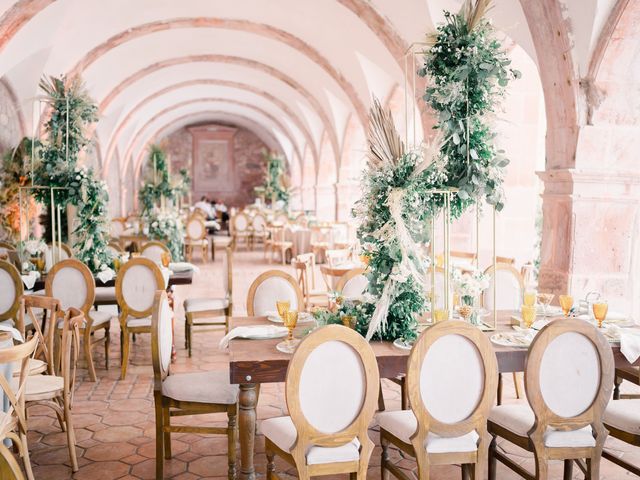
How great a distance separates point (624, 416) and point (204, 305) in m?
3.78

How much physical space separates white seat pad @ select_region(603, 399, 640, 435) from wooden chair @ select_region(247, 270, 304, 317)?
2.06m

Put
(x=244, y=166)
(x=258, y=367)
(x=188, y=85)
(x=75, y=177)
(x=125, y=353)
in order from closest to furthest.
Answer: (x=258, y=367) → (x=125, y=353) → (x=75, y=177) → (x=188, y=85) → (x=244, y=166)

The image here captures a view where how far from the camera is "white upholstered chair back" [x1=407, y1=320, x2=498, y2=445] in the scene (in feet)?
8.45

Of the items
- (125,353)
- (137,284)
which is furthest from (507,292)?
(125,353)

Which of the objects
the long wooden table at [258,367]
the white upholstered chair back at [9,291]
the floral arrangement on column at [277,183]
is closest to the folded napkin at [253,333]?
the long wooden table at [258,367]

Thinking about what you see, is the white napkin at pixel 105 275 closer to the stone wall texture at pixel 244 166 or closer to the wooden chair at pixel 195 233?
the wooden chair at pixel 195 233

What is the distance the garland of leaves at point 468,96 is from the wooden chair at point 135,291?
279 cm

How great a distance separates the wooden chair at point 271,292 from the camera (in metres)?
4.30

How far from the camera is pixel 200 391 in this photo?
3.20 m

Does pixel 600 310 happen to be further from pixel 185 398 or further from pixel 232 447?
pixel 185 398

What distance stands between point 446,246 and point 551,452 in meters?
1.23

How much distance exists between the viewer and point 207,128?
23938 millimetres

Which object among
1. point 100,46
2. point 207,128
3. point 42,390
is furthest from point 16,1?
point 207,128

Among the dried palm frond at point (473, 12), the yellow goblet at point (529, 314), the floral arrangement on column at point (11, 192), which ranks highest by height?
the dried palm frond at point (473, 12)
